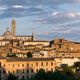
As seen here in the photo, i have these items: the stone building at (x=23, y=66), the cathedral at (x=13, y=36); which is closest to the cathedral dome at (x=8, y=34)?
the cathedral at (x=13, y=36)

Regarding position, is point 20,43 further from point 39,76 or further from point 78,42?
point 39,76

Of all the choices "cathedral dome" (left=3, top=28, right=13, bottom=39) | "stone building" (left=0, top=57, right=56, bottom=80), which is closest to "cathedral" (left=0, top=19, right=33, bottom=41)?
"cathedral dome" (left=3, top=28, right=13, bottom=39)

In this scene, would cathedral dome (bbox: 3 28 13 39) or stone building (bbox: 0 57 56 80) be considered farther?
cathedral dome (bbox: 3 28 13 39)

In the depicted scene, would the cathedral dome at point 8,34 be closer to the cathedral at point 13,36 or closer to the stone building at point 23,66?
the cathedral at point 13,36

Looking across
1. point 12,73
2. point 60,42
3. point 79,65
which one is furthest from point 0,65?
point 60,42

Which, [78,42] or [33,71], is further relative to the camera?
[78,42]

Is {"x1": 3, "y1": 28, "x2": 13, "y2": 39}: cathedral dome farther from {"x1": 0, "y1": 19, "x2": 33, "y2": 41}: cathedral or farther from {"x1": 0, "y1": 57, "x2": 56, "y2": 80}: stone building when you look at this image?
{"x1": 0, "y1": 57, "x2": 56, "y2": 80}: stone building

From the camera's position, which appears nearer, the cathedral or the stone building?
the stone building

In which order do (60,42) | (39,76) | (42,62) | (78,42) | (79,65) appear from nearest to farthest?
(39,76), (42,62), (79,65), (60,42), (78,42)

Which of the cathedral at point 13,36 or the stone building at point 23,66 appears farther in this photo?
the cathedral at point 13,36

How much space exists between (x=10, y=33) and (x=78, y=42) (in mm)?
19128

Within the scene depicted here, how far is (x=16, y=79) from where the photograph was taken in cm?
4353

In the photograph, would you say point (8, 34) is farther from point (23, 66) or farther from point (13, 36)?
point (23, 66)

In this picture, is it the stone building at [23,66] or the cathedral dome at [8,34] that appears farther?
the cathedral dome at [8,34]
